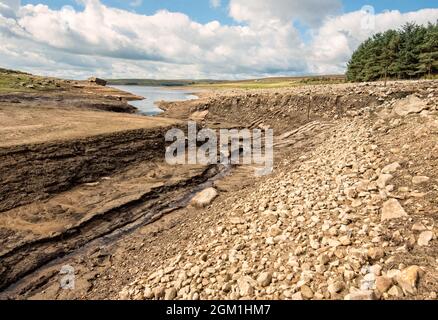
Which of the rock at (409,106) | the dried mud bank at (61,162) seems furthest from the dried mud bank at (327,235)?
the dried mud bank at (61,162)

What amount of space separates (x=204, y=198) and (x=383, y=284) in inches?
422

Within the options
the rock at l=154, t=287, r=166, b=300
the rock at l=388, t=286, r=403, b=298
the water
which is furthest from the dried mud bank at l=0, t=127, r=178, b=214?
the water

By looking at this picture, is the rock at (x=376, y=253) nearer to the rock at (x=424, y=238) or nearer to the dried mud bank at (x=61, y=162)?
the rock at (x=424, y=238)

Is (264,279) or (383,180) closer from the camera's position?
(264,279)

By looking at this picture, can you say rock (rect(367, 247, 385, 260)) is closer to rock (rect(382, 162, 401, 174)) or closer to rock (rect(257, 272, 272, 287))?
rock (rect(257, 272, 272, 287))

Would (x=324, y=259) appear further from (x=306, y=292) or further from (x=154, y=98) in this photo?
(x=154, y=98)

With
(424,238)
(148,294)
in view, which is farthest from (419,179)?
(148,294)

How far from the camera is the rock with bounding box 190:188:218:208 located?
55.3ft

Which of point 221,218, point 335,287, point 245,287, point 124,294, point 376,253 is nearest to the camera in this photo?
point 335,287

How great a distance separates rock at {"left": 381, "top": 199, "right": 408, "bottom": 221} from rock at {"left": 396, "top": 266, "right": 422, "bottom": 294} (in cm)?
245

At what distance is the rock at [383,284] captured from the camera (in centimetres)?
742

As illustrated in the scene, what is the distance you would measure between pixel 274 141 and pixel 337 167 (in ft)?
48.4

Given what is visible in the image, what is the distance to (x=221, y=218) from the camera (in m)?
14.1

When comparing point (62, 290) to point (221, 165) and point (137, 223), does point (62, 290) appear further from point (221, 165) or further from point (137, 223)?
point (221, 165)
